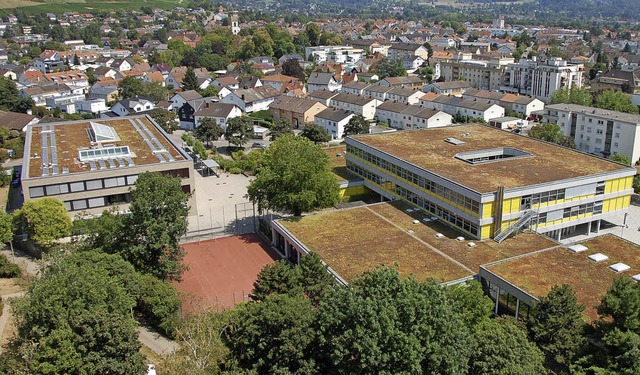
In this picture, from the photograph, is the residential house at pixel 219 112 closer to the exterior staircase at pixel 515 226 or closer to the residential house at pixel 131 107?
the residential house at pixel 131 107

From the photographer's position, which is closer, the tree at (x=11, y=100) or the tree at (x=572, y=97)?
the tree at (x=572, y=97)

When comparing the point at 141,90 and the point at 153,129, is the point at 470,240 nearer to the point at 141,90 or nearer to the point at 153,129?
the point at 153,129

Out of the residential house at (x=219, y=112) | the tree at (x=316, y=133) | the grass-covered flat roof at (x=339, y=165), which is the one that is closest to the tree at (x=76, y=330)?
the grass-covered flat roof at (x=339, y=165)

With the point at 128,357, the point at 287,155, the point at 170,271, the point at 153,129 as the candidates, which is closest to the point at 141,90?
the point at 153,129

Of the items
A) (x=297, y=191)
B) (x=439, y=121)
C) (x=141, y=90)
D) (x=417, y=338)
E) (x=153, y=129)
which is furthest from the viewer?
(x=141, y=90)

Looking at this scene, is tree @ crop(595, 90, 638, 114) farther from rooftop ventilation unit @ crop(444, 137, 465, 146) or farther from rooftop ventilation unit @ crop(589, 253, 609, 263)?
rooftop ventilation unit @ crop(589, 253, 609, 263)

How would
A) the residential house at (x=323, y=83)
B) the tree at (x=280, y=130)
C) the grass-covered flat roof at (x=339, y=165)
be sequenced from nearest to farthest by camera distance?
the grass-covered flat roof at (x=339, y=165) → the tree at (x=280, y=130) → the residential house at (x=323, y=83)
